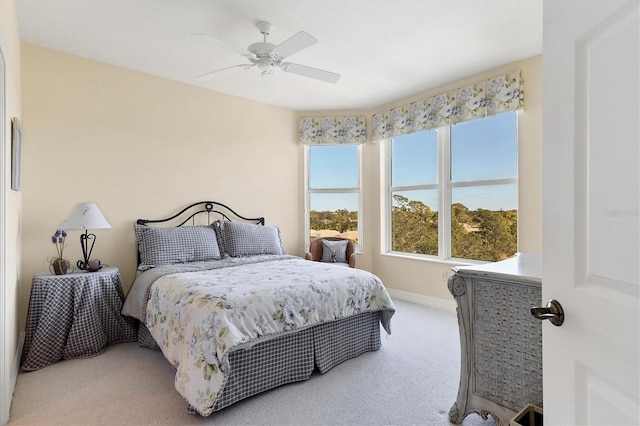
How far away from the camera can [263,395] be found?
2.21m

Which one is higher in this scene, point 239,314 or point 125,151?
point 125,151

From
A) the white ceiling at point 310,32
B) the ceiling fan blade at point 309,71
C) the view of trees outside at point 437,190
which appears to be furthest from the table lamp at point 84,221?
the view of trees outside at point 437,190

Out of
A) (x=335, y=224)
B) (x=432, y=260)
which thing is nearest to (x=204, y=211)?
(x=335, y=224)

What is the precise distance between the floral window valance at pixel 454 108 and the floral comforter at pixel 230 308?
2193 mm

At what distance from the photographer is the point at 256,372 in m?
2.19

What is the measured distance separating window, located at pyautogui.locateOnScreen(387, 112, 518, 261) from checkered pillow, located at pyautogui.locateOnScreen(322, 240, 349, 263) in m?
0.78

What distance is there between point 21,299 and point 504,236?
4.56 meters

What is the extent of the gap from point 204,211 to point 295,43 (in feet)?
7.85

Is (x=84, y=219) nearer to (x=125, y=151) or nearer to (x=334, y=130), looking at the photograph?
(x=125, y=151)

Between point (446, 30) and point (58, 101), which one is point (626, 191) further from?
point (58, 101)

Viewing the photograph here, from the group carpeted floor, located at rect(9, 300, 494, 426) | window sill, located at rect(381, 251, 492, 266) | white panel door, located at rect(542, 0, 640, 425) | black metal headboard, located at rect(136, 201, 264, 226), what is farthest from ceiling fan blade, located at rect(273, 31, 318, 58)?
window sill, located at rect(381, 251, 492, 266)

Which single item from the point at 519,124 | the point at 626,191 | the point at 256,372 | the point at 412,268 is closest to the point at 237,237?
the point at 256,372

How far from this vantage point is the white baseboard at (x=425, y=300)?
4.05m

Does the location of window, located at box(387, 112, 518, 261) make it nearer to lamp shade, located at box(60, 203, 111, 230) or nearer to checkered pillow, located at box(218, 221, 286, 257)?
checkered pillow, located at box(218, 221, 286, 257)
